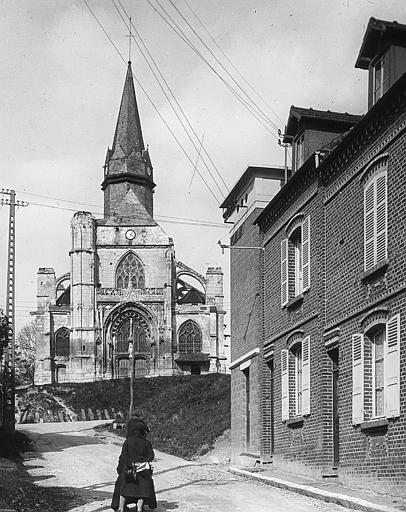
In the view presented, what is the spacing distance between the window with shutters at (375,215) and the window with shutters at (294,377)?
402cm

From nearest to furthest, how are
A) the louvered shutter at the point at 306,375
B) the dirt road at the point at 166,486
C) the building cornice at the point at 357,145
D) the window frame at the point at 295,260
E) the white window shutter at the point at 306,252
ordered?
1. the dirt road at the point at 166,486
2. the building cornice at the point at 357,145
3. the louvered shutter at the point at 306,375
4. the white window shutter at the point at 306,252
5. the window frame at the point at 295,260

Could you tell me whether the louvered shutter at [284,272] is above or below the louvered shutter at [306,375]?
above

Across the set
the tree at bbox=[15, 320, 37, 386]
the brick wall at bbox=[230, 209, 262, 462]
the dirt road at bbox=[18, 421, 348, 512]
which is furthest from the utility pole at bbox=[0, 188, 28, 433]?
the tree at bbox=[15, 320, 37, 386]

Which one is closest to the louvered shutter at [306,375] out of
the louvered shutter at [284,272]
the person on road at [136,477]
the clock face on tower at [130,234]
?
the louvered shutter at [284,272]

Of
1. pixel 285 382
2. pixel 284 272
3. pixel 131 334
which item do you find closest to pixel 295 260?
pixel 284 272

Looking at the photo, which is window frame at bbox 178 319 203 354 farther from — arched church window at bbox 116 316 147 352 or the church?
arched church window at bbox 116 316 147 352

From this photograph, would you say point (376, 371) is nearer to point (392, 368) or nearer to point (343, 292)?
point (392, 368)

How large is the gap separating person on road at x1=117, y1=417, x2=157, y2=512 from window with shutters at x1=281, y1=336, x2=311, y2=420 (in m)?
6.98

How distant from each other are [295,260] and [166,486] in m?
6.37

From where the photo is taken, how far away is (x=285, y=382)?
20.8 m

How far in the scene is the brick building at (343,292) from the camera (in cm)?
1470

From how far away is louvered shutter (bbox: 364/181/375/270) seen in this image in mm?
15852

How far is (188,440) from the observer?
35.4 m

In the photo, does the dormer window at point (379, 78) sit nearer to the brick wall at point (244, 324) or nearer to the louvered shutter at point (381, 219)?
the louvered shutter at point (381, 219)
